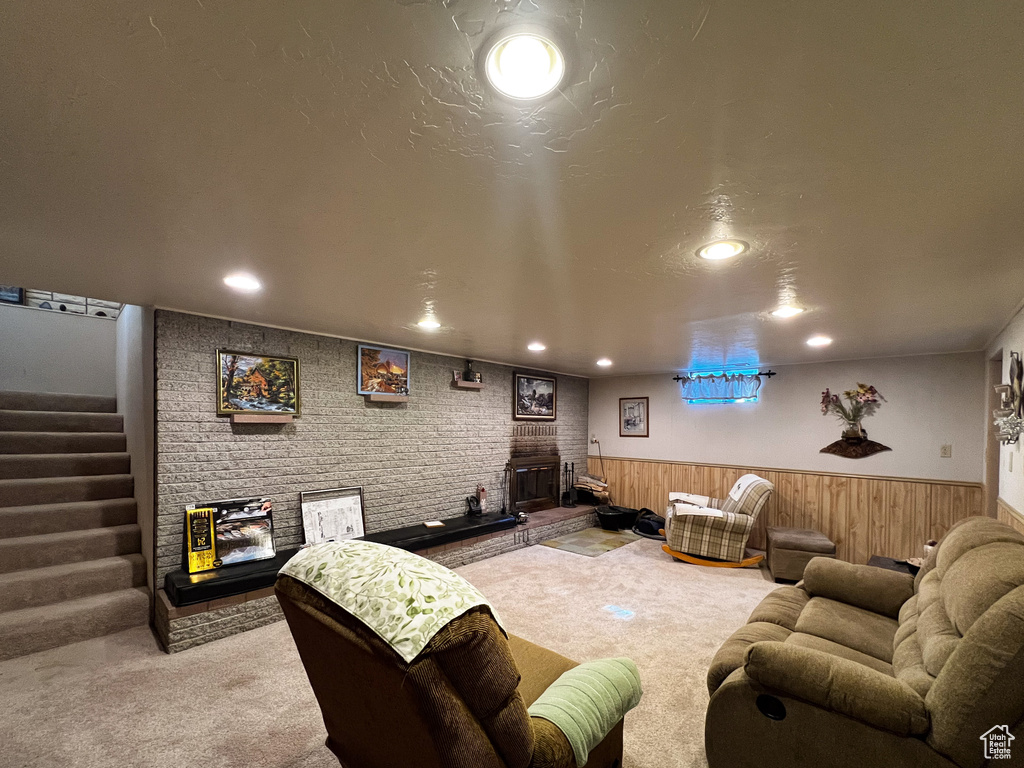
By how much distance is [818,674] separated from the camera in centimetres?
160

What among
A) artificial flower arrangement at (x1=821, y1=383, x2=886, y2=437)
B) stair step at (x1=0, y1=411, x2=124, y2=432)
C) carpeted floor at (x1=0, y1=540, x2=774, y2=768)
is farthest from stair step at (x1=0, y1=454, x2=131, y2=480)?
artificial flower arrangement at (x1=821, y1=383, x2=886, y2=437)

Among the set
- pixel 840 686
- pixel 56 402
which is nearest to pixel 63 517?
pixel 56 402

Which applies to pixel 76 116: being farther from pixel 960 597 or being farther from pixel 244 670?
pixel 960 597

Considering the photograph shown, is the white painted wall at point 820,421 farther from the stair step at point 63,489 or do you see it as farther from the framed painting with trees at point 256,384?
the stair step at point 63,489

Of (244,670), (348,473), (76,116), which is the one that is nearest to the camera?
(76,116)

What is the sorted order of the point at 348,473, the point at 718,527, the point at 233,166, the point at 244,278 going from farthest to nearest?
1. the point at 718,527
2. the point at 348,473
3. the point at 244,278
4. the point at 233,166

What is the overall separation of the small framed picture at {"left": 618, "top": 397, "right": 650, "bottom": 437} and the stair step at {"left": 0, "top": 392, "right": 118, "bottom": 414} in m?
6.35

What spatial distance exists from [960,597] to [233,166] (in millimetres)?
2862

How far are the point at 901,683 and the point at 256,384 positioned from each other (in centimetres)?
411

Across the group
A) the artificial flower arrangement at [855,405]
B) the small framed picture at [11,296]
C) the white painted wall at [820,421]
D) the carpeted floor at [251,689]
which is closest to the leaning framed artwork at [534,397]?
the white painted wall at [820,421]

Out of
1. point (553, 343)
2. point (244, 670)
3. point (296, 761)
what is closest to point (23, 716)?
point (244, 670)

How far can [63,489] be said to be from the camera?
12.2ft

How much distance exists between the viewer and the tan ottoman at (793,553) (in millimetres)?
4359

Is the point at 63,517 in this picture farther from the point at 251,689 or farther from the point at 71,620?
the point at 251,689
